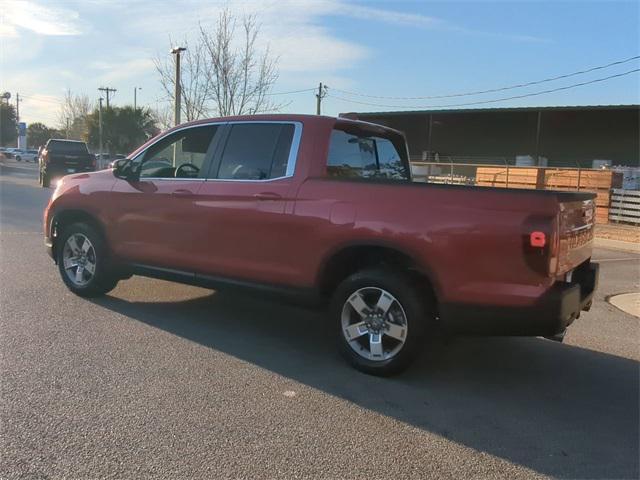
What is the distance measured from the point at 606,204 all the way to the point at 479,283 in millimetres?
17787

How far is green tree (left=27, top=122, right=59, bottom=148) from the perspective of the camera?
101 metres

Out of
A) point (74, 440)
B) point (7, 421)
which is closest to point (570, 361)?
point (74, 440)

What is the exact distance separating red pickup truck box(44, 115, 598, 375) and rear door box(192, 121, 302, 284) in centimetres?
1

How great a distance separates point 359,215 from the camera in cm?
441

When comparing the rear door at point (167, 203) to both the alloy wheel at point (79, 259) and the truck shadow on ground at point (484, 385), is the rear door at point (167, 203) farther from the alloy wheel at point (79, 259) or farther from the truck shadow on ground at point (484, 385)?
the truck shadow on ground at point (484, 385)

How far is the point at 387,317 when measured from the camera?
4.43 meters

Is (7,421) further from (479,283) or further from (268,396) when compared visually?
(479,283)

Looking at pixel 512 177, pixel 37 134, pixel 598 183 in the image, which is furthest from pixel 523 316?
pixel 37 134

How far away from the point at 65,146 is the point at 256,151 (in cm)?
2218

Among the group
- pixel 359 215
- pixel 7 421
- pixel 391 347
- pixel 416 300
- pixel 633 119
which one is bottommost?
pixel 7 421

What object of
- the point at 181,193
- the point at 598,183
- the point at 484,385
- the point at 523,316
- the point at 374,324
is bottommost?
the point at 484,385

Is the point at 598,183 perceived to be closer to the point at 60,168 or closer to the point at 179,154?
the point at 179,154

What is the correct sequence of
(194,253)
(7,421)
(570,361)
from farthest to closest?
1. (194,253)
2. (570,361)
3. (7,421)

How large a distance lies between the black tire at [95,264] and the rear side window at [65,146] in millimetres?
19620
